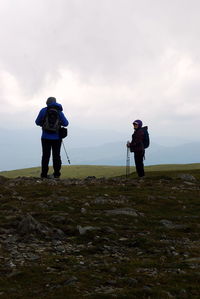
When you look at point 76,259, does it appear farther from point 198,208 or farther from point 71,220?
point 198,208

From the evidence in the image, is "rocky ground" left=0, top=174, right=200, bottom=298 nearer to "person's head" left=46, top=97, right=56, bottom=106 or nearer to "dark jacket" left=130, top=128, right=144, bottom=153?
"person's head" left=46, top=97, right=56, bottom=106

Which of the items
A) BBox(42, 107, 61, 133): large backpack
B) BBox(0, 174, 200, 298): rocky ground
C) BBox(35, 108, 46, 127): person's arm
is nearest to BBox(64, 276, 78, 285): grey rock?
BBox(0, 174, 200, 298): rocky ground

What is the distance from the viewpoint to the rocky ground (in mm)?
7535

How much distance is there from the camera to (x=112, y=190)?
20.7m

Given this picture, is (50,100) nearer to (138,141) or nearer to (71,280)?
(138,141)

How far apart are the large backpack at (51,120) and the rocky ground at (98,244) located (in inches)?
209

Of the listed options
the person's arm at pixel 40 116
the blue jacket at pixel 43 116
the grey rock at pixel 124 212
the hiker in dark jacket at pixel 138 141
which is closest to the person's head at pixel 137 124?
the hiker in dark jacket at pixel 138 141

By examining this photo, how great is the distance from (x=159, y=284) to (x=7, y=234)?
18.8 ft

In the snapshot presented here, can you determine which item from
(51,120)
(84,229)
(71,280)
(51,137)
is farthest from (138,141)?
(71,280)

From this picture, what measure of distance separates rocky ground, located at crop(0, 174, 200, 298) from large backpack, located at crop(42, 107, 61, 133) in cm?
532

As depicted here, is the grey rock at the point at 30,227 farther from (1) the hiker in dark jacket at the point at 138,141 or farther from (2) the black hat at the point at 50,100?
(1) the hiker in dark jacket at the point at 138,141

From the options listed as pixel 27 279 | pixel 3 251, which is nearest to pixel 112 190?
pixel 3 251

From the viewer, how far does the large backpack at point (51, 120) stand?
77.2ft

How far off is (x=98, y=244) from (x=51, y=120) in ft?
45.9
